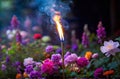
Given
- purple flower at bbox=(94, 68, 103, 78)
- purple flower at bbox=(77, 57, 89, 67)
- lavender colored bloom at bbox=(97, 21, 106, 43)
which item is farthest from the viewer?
lavender colored bloom at bbox=(97, 21, 106, 43)

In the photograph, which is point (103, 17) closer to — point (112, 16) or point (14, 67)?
point (112, 16)

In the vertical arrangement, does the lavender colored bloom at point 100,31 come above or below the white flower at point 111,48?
above

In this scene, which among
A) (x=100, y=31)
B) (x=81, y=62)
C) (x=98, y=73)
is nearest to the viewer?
(x=98, y=73)

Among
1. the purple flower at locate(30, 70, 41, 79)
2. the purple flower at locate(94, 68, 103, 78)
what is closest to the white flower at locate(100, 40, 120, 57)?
the purple flower at locate(94, 68, 103, 78)

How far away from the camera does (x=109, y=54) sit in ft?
9.20

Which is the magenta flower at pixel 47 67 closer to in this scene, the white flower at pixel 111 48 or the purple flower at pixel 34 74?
the purple flower at pixel 34 74

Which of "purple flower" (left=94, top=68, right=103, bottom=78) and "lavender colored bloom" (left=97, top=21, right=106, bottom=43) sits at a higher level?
"lavender colored bloom" (left=97, top=21, right=106, bottom=43)

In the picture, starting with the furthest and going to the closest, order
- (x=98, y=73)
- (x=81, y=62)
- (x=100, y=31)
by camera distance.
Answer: (x=100, y=31) → (x=81, y=62) → (x=98, y=73)

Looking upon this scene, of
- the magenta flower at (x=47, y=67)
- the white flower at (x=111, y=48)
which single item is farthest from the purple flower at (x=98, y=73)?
the magenta flower at (x=47, y=67)

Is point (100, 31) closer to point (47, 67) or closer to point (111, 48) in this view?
point (111, 48)

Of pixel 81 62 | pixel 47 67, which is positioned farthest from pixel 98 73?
pixel 47 67

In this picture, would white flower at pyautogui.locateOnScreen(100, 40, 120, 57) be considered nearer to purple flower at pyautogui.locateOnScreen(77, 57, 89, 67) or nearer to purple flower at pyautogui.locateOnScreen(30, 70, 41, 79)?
purple flower at pyautogui.locateOnScreen(77, 57, 89, 67)

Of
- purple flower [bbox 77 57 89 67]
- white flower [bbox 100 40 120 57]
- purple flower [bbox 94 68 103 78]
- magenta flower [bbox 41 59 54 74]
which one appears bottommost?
purple flower [bbox 94 68 103 78]

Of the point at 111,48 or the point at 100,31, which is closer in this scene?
the point at 111,48
